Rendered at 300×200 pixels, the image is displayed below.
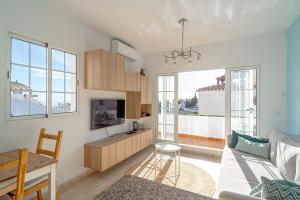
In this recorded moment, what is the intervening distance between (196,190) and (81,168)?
78.9 inches

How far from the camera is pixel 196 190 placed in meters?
2.41

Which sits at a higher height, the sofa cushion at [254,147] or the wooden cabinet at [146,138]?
the sofa cushion at [254,147]

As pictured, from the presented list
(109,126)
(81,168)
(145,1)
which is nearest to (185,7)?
(145,1)

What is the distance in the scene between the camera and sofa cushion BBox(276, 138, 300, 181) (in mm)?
1784

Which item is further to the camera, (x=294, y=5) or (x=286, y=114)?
(x=286, y=114)

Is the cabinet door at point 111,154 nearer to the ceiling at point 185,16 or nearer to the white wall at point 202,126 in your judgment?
the ceiling at point 185,16

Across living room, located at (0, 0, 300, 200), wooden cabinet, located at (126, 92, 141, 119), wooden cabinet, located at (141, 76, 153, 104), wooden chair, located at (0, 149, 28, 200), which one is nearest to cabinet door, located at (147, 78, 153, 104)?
wooden cabinet, located at (141, 76, 153, 104)

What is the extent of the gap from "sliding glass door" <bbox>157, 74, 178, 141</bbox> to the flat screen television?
129 centimetres

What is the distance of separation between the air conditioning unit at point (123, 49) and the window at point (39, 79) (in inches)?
39.3

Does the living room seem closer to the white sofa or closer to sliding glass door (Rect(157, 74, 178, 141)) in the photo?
the white sofa

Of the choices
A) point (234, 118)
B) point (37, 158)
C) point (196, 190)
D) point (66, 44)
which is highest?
point (66, 44)

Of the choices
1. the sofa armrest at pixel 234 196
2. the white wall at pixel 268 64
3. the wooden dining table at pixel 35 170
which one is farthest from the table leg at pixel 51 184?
the white wall at pixel 268 64

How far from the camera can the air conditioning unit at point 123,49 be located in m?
3.44

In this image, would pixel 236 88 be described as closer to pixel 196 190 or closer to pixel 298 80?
pixel 298 80
